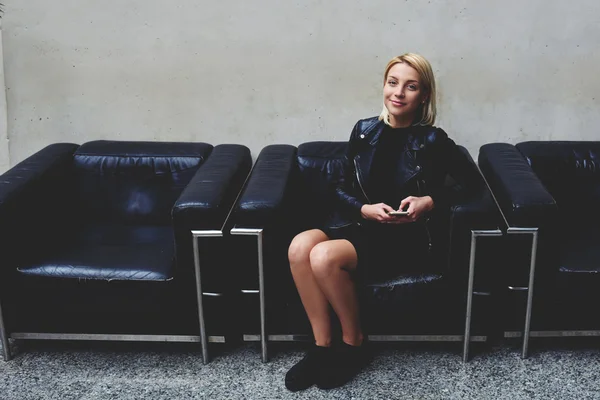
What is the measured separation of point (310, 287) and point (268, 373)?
0.38 metres

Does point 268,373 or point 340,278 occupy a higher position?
point 340,278

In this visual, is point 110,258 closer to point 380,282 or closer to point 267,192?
point 267,192

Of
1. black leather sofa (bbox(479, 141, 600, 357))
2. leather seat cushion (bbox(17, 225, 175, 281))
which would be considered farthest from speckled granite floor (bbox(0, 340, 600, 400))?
leather seat cushion (bbox(17, 225, 175, 281))

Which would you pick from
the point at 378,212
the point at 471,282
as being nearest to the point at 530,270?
the point at 471,282

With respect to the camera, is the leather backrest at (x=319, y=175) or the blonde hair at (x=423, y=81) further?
the leather backrest at (x=319, y=175)

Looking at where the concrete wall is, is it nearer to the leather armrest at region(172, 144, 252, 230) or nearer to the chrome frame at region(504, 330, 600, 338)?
the leather armrest at region(172, 144, 252, 230)

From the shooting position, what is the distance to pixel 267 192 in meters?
2.71

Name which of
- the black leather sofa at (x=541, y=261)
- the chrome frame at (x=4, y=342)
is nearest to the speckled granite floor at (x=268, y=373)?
the chrome frame at (x=4, y=342)

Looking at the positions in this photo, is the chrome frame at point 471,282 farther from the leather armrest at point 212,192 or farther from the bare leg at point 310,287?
the leather armrest at point 212,192

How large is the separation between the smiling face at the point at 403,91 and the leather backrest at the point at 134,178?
926 millimetres

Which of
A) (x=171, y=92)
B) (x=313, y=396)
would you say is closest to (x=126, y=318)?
(x=313, y=396)

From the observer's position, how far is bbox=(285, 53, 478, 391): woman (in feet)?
8.59

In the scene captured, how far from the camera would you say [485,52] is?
127 inches

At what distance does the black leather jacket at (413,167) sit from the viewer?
2.67 metres
